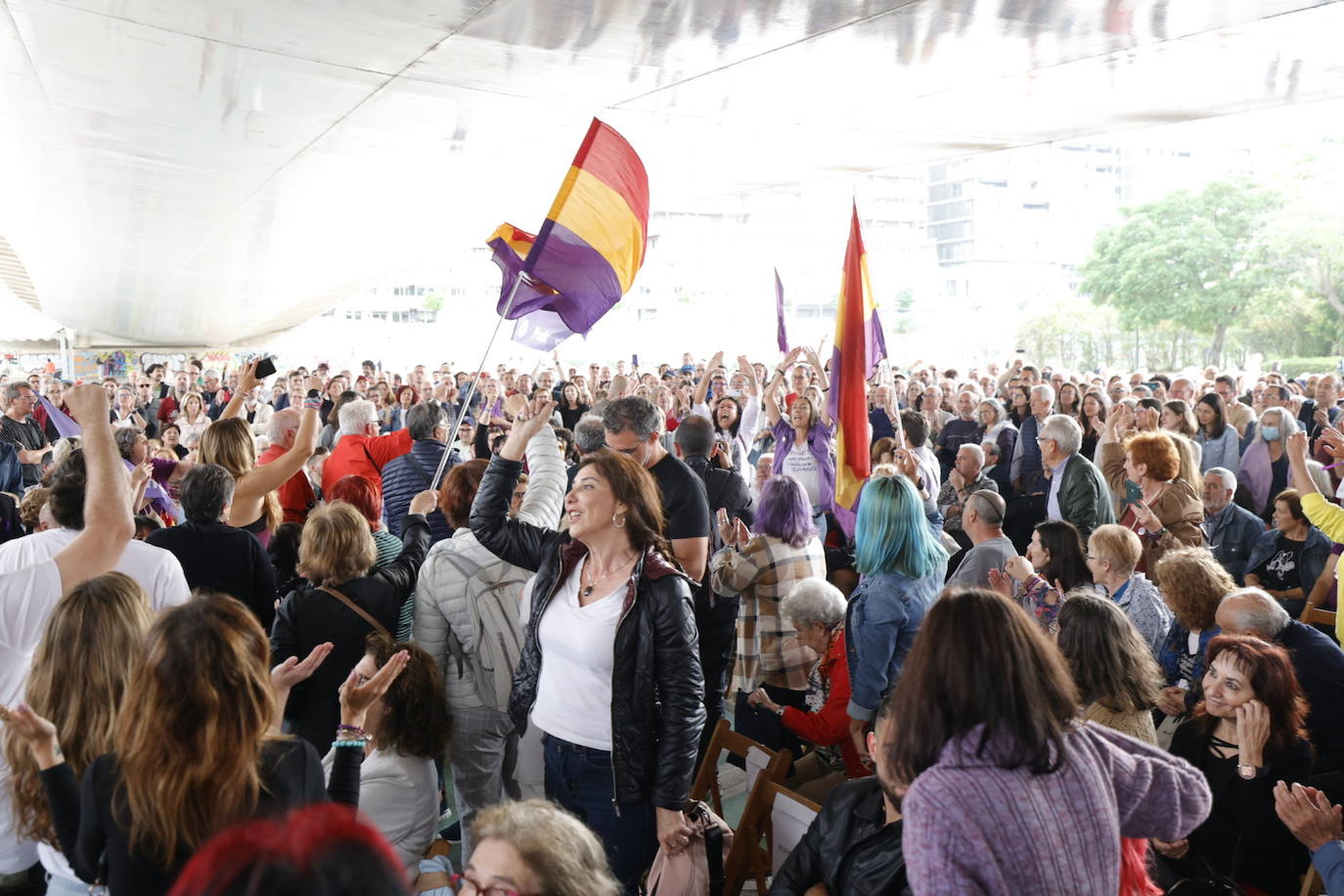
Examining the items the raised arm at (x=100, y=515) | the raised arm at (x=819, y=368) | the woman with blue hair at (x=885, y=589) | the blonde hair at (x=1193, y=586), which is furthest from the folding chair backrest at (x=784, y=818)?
the raised arm at (x=819, y=368)

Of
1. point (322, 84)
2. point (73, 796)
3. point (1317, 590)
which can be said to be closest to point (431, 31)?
point (322, 84)

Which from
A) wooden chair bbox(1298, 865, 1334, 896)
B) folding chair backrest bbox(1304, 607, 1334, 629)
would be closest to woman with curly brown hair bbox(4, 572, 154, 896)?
wooden chair bbox(1298, 865, 1334, 896)

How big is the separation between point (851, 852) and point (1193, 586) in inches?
86.8

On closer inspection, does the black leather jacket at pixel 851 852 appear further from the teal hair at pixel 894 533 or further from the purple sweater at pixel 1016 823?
the teal hair at pixel 894 533

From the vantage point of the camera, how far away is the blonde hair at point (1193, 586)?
3.89 m

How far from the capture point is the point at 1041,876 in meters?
1.72

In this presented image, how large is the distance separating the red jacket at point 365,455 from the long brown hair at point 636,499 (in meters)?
3.45

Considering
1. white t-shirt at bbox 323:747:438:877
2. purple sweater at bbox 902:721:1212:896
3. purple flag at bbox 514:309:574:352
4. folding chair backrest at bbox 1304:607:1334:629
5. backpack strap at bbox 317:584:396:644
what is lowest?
folding chair backrest at bbox 1304:607:1334:629

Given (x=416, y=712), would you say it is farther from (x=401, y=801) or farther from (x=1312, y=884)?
(x=1312, y=884)

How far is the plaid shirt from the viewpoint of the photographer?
4.43 m

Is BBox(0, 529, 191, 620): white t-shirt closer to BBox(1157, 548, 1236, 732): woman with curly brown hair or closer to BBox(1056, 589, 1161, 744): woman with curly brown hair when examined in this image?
BBox(1056, 589, 1161, 744): woman with curly brown hair

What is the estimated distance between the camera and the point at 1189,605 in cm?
393

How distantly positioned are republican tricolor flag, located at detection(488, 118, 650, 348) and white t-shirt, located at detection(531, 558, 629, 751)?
8.82 feet

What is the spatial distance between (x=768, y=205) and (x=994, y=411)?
27.5m
